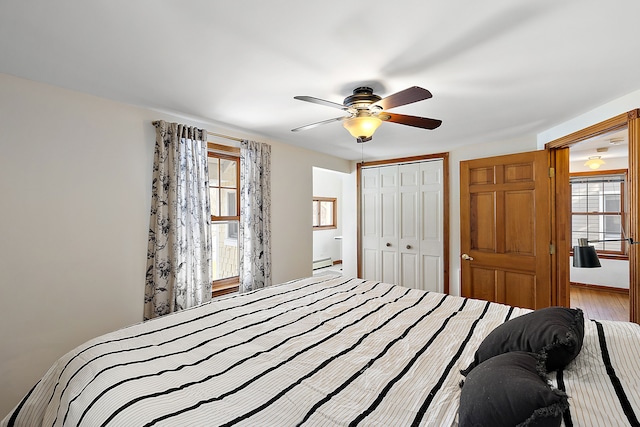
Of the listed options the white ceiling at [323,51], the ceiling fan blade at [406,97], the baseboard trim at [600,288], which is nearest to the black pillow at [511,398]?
the ceiling fan blade at [406,97]

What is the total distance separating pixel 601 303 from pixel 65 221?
6.65m

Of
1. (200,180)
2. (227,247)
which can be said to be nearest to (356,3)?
(200,180)

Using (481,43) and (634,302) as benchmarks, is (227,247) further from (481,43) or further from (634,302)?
(634,302)

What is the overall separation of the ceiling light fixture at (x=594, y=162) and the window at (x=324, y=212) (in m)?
4.80

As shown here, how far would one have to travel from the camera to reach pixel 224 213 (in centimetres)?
331

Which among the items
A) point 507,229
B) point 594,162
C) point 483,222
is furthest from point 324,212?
point 594,162

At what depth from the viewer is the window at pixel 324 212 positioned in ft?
22.3

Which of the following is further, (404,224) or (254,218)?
Answer: (404,224)

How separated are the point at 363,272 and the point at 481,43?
3.84 metres

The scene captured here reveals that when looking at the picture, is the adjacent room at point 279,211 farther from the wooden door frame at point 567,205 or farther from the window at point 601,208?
the window at point 601,208

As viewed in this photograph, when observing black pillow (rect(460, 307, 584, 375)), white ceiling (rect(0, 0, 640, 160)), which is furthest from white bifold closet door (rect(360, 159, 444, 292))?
black pillow (rect(460, 307, 584, 375))

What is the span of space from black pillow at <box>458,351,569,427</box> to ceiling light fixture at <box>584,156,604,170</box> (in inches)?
219

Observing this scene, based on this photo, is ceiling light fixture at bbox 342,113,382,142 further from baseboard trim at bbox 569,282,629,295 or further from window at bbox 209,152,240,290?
baseboard trim at bbox 569,282,629,295

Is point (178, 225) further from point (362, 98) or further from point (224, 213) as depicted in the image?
point (362, 98)
